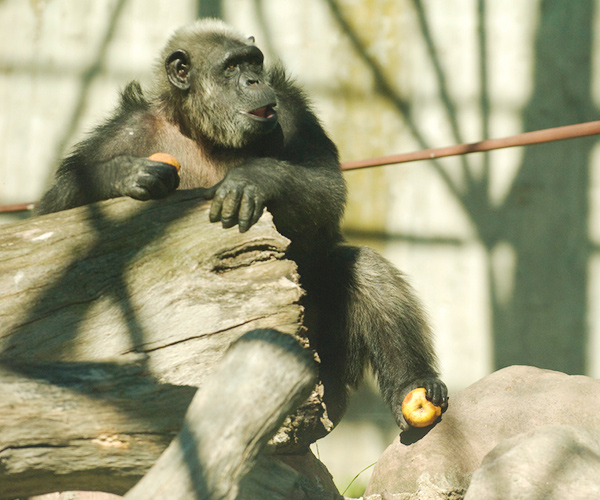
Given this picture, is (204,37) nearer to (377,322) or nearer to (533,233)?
(377,322)

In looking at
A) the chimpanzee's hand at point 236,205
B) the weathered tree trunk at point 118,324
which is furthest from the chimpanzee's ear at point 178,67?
the chimpanzee's hand at point 236,205

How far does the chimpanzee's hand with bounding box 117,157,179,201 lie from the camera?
314 centimetres

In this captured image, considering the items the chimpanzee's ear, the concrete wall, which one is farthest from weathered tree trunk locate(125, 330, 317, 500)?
the concrete wall

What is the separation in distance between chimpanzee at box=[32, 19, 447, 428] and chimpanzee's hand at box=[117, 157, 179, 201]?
12.8 inches

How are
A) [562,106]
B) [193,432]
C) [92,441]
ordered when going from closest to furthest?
1. [193,432]
2. [92,441]
3. [562,106]

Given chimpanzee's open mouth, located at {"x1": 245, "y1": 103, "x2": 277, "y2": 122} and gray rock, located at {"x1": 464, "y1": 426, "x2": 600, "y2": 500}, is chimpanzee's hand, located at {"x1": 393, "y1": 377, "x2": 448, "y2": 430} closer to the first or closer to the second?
gray rock, located at {"x1": 464, "y1": 426, "x2": 600, "y2": 500}

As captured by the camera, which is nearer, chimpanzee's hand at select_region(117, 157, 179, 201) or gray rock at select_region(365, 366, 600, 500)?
chimpanzee's hand at select_region(117, 157, 179, 201)

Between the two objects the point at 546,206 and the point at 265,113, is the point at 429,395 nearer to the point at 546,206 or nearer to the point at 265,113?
the point at 265,113

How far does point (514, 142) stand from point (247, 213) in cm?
207

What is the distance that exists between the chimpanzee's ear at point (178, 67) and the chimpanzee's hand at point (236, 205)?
132 centimetres

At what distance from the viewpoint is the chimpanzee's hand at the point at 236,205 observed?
2924 millimetres

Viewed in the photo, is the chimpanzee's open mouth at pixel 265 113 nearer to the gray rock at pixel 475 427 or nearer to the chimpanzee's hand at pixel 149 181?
the chimpanzee's hand at pixel 149 181

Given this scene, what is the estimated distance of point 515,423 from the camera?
3.46 m

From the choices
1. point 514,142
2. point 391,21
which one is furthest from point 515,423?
point 391,21
